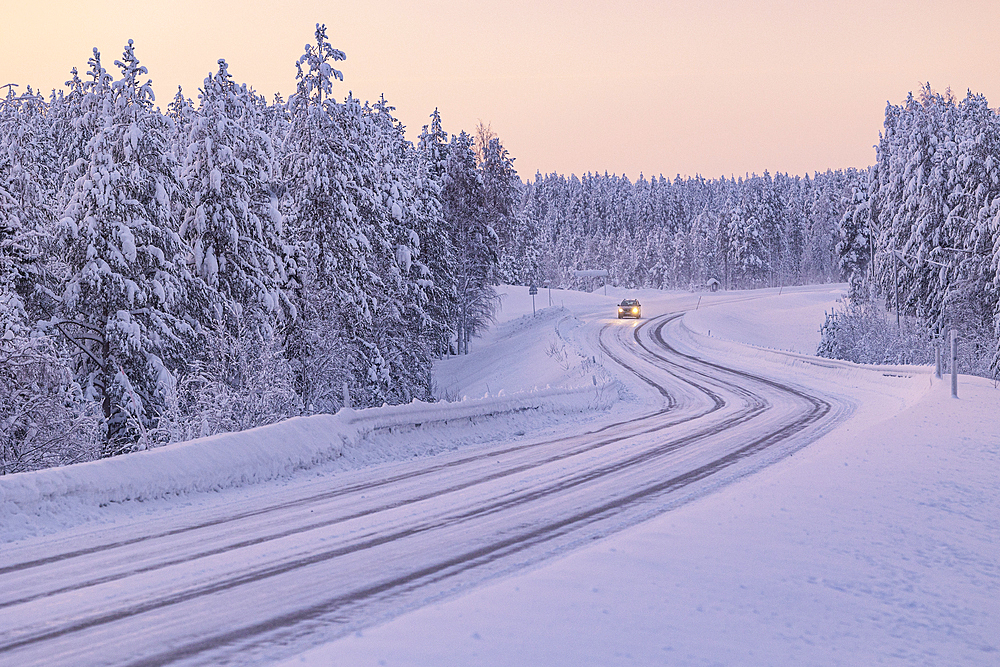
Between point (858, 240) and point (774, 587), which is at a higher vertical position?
point (858, 240)

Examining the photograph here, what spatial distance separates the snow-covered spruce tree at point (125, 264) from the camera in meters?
19.7

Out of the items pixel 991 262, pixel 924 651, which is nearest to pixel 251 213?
pixel 924 651

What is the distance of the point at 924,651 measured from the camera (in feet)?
18.0

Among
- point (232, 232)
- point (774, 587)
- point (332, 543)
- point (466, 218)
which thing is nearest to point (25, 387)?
point (232, 232)

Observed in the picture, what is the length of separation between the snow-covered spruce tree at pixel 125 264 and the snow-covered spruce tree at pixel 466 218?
81.5ft

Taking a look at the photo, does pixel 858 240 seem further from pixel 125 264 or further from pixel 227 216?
pixel 125 264

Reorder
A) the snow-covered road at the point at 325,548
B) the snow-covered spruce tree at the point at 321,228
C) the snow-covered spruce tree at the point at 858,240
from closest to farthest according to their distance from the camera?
the snow-covered road at the point at 325,548, the snow-covered spruce tree at the point at 321,228, the snow-covered spruce tree at the point at 858,240

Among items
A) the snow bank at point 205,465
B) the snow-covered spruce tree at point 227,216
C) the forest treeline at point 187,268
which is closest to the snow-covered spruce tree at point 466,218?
the forest treeline at point 187,268

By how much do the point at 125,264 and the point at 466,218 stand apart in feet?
94.9

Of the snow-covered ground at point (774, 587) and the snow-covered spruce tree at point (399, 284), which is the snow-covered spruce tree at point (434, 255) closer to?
the snow-covered spruce tree at point (399, 284)

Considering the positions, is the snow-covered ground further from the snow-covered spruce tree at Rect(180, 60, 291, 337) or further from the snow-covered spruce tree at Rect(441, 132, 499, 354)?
the snow-covered spruce tree at Rect(441, 132, 499, 354)

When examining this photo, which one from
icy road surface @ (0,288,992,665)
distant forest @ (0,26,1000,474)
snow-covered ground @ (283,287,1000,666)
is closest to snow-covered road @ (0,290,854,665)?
icy road surface @ (0,288,992,665)

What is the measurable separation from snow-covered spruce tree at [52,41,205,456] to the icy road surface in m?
9.79

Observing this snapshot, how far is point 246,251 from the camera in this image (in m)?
23.5
